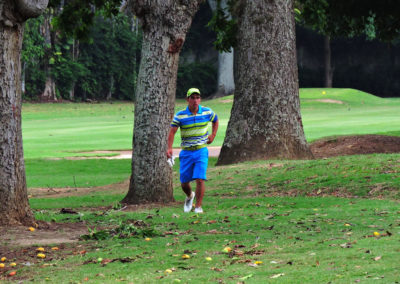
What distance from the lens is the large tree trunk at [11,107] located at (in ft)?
32.6

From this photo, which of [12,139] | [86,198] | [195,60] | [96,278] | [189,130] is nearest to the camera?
[96,278]

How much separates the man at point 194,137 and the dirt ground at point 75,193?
1411 millimetres

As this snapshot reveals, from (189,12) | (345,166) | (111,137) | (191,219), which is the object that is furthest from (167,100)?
(111,137)

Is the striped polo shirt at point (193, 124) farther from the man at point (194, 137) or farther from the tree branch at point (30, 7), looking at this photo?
the tree branch at point (30, 7)

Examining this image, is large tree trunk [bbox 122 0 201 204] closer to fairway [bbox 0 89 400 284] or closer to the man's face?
fairway [bbox 0 89 400 284]

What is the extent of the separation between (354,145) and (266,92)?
3.75 meters

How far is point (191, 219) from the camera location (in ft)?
34.7

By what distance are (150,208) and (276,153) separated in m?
6.44

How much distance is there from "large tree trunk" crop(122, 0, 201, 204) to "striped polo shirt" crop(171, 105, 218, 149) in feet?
4.82

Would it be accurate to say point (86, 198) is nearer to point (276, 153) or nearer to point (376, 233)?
point (276, 153)

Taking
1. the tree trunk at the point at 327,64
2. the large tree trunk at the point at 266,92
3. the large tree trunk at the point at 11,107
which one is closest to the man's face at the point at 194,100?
the large tree trunk at the point at 11,107

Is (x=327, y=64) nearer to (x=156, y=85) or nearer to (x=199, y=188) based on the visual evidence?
(x=156, y=85)

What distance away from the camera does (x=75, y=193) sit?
15852mm

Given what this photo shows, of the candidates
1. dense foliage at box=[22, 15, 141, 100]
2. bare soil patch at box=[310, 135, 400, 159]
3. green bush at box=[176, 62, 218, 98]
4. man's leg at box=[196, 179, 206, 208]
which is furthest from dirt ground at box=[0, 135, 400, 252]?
green bush at box=[176, 62, 218, 98]
